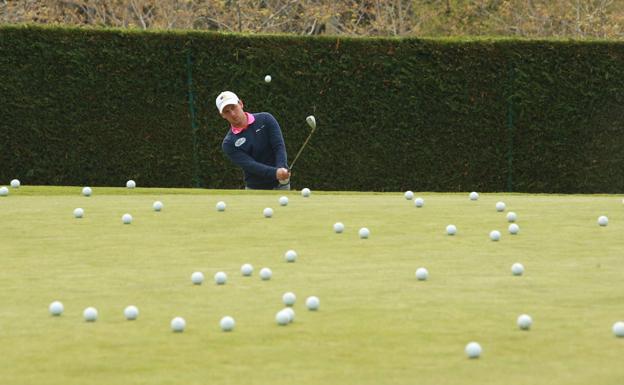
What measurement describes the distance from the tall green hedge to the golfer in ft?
17.7

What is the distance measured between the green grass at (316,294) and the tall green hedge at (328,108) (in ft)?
24.7

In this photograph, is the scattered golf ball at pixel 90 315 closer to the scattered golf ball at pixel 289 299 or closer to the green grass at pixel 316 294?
the green grass at pixel 316 294

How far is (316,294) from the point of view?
6.75 meters

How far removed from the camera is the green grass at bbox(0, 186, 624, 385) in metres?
5.03

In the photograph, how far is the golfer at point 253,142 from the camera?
540 inches

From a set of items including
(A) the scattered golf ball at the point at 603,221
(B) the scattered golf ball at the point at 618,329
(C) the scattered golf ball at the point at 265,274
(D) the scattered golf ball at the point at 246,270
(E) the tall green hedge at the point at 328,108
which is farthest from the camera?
(E) the tall green hedge at the point at 328,108

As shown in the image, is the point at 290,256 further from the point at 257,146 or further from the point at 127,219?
the point at 257,146

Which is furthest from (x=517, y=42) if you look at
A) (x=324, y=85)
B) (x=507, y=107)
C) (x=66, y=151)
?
(x=66, y=151)

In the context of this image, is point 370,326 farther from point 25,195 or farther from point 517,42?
point 517,42

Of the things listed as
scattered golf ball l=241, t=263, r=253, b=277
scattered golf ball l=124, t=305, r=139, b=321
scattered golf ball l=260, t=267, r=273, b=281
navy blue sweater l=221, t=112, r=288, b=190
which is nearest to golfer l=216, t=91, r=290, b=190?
navy blue sweater l=221, t=112, r=288, b=190

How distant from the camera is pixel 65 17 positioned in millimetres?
31297

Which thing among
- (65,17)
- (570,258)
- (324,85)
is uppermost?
(65,17)

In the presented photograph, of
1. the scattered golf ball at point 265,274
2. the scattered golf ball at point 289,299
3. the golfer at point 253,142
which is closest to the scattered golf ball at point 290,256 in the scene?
the scattered golf ball at point 265,274

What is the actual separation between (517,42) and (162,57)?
571 cm
